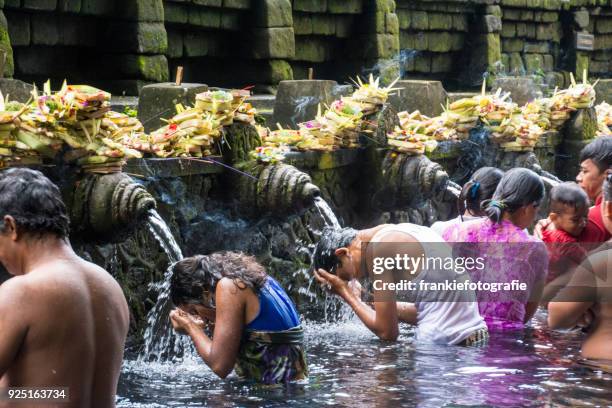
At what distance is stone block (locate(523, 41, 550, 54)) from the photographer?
21.3 m

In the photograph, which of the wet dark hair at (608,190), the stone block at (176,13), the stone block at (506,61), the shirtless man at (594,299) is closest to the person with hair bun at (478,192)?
the shirtless man at (594,299)

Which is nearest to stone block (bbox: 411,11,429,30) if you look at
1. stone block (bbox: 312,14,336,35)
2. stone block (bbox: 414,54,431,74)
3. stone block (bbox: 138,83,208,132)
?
stone block (bbox: 414,54,431,74)

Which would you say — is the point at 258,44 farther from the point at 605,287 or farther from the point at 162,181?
the point at 605,287

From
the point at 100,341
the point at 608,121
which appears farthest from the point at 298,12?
the point at 100,341

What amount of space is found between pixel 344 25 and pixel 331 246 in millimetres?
9351

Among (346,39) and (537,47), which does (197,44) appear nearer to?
(346,39)

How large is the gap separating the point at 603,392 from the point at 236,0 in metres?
8.00

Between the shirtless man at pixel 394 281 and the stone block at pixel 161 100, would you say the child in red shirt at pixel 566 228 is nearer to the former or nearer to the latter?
the shirtless man at pixel 394 281

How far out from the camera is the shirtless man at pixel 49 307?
3.78 m

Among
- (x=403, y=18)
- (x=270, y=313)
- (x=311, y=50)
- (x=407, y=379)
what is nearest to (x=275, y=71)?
(x=311, y=50)

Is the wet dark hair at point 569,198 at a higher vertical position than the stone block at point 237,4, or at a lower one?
lower

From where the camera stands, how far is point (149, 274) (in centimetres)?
736

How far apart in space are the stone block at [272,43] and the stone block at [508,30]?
811cm

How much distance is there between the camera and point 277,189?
7.89 metres
